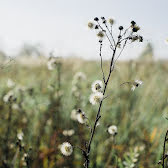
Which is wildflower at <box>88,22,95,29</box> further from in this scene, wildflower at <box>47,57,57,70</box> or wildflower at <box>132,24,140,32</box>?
wildflower at <box>47,57,57,70</box>

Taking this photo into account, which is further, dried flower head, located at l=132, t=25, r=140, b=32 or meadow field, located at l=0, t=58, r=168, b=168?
meadow field, located at l=0, t=58, r=168, b=168

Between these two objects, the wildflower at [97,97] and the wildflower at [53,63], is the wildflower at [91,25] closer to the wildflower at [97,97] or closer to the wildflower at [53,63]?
the wildflower at [97,97]

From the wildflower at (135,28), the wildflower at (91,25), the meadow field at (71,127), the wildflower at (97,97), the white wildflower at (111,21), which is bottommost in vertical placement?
the meadow field at (71,127)

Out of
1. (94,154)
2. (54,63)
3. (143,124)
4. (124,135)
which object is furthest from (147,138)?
(54,63)

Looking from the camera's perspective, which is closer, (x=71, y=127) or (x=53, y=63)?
(x=53, y=63)

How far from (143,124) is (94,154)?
1.00 meters

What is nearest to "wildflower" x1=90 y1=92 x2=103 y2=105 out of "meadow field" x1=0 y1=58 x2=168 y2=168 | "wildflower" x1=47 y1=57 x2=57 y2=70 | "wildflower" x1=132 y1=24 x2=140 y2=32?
"wildflower" x1=132 y1=24 x2=140 y2=32

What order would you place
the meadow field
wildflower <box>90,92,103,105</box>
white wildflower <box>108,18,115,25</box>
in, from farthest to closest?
the meadow field, white wildflower <box>108,18,115,25</box>, wildflower <box>90,92,103,105</box>

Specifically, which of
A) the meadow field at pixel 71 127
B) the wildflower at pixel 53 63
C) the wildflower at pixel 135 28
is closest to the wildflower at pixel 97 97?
the wildflower at pixel 135 28

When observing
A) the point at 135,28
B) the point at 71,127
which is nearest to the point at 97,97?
the point at 135,28

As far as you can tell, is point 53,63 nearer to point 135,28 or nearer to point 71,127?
point 71,127

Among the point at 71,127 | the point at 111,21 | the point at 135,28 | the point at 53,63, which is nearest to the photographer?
the point at 135,28

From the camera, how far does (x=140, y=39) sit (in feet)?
4.38

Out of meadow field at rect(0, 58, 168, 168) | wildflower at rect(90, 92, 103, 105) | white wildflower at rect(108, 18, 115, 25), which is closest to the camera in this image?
wildflower at rect(90, 92, 103, 105)
